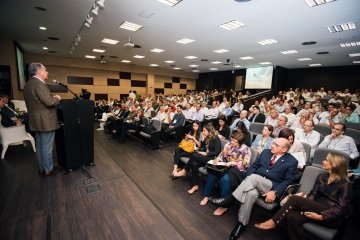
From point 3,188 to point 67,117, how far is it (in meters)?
1.42

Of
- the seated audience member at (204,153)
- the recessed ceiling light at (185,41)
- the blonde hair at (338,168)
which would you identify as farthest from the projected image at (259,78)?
the blonde hair at (338,168)

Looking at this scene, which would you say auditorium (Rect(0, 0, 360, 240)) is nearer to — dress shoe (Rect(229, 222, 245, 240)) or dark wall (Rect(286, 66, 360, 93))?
dress shoe (Rect(229, 222, 245, 240))

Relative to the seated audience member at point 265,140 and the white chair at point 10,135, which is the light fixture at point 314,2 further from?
the white chair at point 10,135

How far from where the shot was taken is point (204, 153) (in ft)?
9.17

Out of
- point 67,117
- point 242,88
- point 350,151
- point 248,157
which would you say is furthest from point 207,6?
point 242,88

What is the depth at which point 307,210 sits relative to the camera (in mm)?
1686

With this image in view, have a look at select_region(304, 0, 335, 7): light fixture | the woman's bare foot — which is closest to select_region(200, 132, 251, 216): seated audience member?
the woman's bare foot

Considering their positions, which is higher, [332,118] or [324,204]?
[332,118]

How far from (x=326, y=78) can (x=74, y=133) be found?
53.7 ft

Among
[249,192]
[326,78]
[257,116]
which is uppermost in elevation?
[326,78]

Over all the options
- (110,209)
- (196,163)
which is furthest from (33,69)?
(196,163)

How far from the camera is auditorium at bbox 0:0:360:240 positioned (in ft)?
6.24

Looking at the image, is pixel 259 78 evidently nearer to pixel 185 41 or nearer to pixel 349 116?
pixel 349 116

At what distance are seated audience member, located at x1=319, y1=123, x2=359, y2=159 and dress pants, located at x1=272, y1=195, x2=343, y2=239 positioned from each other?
6.71ft
